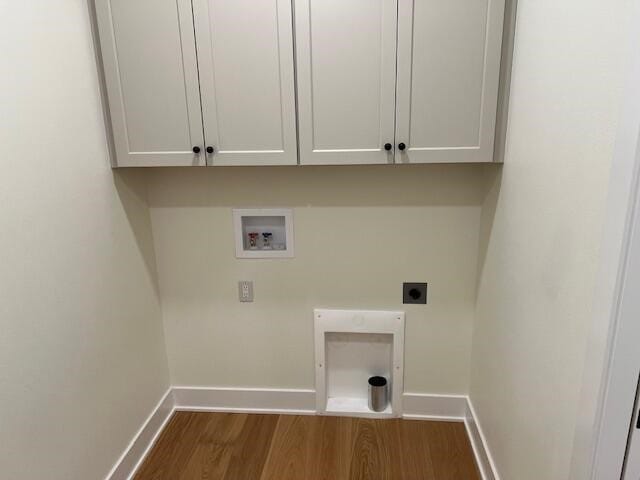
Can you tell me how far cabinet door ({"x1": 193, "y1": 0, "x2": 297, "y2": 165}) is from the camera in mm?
1475

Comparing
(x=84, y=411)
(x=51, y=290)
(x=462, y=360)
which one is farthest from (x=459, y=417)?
(x=51, y=290)

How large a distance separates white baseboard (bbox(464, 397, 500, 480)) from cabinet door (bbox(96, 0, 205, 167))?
1730 mm

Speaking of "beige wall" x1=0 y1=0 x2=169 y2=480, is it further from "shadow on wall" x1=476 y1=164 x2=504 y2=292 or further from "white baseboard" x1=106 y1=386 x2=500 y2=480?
"shadow on wall" x1=476 y1=164 x2=504 y2=292

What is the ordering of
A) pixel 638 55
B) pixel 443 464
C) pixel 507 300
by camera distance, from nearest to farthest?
pixel 638 55, pixel 507 300, pixel 443 464

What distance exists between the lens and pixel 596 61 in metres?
0.89

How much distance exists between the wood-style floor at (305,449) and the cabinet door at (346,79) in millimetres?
1367

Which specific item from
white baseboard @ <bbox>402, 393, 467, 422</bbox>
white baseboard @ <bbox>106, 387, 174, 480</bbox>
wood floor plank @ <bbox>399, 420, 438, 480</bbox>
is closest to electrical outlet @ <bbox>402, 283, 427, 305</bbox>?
white baseboard @ <bbox>402, 393, 467, 422</bbox>

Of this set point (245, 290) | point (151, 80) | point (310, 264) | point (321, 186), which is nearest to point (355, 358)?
point (310, 264)

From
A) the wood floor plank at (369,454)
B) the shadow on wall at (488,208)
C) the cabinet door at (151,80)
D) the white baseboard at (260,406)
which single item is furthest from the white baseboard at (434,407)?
the cabinet door at (151,80)

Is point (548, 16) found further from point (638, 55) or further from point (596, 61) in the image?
point (638, 55)

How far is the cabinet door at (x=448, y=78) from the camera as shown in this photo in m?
1.41

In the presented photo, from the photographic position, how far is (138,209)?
6.14 ft

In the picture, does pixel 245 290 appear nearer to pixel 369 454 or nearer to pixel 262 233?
pixel 262 233

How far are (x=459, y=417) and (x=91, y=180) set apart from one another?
6.86ft
